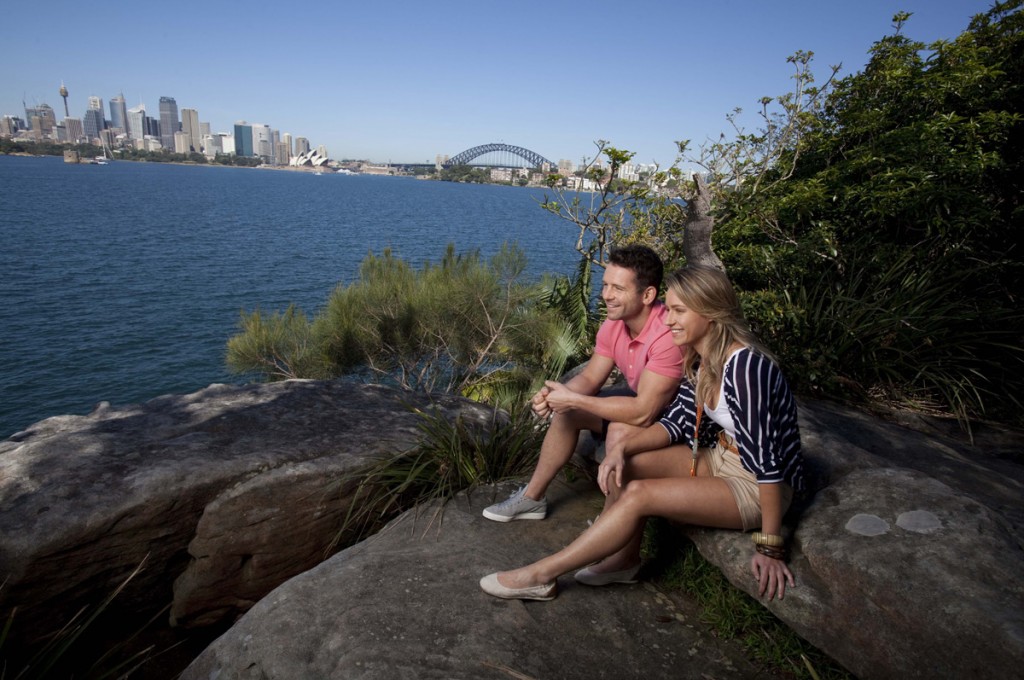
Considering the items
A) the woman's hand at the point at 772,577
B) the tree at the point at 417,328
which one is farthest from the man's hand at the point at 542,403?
the tree at the point at 417,328

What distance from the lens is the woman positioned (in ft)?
7.61

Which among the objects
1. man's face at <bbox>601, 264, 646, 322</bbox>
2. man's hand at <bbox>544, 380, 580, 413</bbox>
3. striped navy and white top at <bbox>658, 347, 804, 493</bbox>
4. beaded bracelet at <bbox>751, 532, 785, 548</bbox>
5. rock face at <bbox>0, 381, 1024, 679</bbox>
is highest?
man's face at <bbox>601, 264, 646, 322</bbox>

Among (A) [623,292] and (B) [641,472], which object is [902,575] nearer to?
(B) [641,472]

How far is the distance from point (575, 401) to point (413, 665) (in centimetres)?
133

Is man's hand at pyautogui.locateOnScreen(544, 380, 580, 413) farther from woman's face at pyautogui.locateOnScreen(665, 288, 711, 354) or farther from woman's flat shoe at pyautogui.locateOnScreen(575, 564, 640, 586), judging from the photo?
woman's flat shoe at pyautogui.locateOnScreen(575, 564, 640, 586)

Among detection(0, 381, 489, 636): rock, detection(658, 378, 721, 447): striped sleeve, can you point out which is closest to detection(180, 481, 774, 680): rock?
detection(658, 378, 721, 447): striped sleeve

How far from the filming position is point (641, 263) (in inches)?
121

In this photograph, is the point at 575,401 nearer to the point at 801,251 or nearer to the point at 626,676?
the point at 626,676

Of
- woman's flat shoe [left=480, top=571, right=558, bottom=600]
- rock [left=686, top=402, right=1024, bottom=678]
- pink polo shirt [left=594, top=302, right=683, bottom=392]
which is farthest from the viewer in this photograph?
pink polo shirt [left=594, top=302, right=683, bottom=392]

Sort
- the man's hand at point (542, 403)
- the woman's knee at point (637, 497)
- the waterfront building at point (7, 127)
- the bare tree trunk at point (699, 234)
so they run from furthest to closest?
1. the waterfront building at point (7, 127)
2. the bare tree trunk at point (699, 234)
3. the man's hand at point (542, 403)
4. the woman's knee at point (637, 497)

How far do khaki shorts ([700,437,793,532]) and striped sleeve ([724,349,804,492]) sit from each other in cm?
12

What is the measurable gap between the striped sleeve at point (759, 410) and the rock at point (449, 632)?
779 millimetres

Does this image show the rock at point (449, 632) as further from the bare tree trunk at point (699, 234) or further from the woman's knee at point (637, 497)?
the bare tree trunk at point (699, 234)

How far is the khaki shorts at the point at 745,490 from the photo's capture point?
2.45 m
